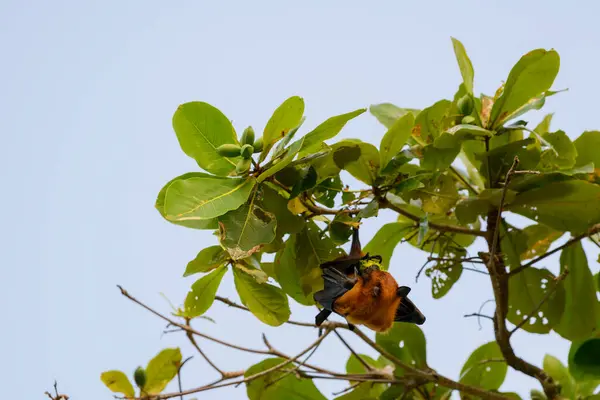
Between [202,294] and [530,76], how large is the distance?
85 centimetres

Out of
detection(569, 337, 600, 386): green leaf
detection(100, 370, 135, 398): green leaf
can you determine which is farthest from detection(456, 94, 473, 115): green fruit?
detection(100, 370, 135, 398): green leaf

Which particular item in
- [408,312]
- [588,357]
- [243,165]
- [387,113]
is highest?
[387,113]

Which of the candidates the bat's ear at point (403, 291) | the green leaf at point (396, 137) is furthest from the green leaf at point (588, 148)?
the bat's ear at point (403, 291)

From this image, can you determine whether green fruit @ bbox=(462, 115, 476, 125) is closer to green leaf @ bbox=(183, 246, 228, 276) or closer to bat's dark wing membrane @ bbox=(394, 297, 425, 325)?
bat's dark wing membrane @ bbox=(394, 297, 425, 325)

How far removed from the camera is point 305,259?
1593 millimetres

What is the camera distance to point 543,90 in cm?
162

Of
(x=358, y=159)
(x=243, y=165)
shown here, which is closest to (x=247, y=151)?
(x=243, y=165)

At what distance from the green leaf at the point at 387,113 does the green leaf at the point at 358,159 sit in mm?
243

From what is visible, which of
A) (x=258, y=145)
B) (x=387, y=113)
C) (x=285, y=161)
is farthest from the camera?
(x=387, y=113)

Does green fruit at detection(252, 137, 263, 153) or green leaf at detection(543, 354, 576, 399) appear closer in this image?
green fruit at detection(252, 137, 263, 153)

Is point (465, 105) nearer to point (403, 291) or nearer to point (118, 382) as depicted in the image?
point (403, 291)

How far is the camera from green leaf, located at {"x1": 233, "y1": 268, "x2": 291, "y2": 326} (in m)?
1.55

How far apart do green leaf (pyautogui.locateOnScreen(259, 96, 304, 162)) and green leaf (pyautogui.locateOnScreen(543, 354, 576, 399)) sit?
4.13 ft

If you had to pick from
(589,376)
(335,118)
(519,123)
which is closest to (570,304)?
(589,376)
